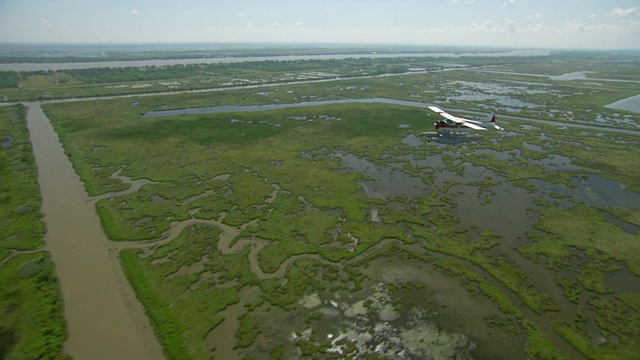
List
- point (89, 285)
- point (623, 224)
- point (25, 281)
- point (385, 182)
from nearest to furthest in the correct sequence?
point (25, 281) → point (89, 285) → point (623, 224) → point (385, 182)

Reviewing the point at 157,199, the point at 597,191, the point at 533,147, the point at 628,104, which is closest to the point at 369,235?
the point at 157,199

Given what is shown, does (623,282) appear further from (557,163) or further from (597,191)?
(557,163)

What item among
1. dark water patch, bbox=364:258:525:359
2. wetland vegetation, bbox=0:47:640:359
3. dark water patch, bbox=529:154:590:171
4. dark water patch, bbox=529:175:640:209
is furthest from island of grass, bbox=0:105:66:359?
dark water patch, bbox=529:154:590:171

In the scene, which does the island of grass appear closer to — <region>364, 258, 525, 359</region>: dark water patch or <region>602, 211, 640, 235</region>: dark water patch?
<region>364, 258, 525, 359</region>: dark water patch

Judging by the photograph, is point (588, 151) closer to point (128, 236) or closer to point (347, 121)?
point (347, 121)

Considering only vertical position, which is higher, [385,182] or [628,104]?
[628,104]

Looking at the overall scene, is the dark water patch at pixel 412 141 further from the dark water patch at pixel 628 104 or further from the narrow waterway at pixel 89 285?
the dark water patch at pixel 628 104

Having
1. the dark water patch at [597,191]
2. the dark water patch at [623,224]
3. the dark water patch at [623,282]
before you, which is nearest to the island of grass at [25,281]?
the dark water patch at [623,282]
